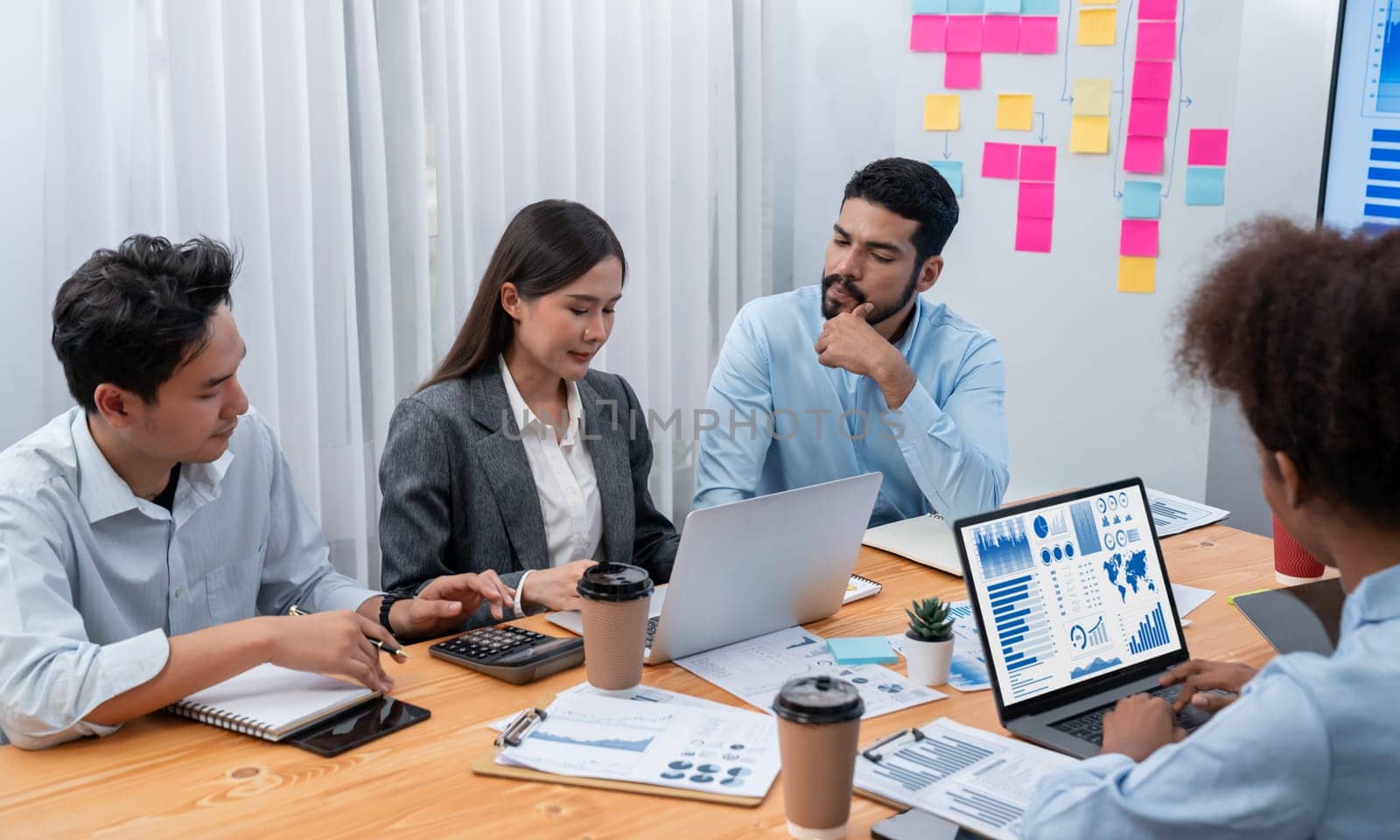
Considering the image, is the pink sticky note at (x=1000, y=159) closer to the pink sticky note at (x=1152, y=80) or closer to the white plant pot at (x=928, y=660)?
the pink sticky note at (x=1152, y=80)

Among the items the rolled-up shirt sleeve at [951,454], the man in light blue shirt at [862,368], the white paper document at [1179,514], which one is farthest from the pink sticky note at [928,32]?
the white paper document at [1179,514]

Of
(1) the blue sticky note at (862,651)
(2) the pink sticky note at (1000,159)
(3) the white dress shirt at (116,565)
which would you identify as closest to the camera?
(3) the white dress shirt at (116,565)

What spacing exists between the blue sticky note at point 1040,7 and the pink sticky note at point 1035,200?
42cm

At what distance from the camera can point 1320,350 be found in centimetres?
94

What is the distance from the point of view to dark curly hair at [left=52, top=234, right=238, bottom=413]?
149 cm

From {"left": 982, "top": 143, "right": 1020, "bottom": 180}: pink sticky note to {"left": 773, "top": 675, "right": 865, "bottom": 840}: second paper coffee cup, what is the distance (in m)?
2.32

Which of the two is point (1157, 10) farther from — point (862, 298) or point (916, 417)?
point (916, 417)

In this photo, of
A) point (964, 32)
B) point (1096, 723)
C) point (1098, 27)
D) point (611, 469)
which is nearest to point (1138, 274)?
point (1098, 27)

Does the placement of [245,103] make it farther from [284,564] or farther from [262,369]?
[284,564]

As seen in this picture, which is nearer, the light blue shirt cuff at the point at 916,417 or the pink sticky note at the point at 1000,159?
the light blue shirt cuff at the point at 916,417

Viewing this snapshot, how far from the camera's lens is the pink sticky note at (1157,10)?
9.71 ft

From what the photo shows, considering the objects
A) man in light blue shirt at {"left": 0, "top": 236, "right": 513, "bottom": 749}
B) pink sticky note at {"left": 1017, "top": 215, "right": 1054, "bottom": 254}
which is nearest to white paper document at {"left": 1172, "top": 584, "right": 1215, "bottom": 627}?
man in light blue shirt at {"left": 0, "top": 236, "right": 513, "bottom": 749}

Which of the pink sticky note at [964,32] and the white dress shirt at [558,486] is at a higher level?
the pink sticky note at [964,32]

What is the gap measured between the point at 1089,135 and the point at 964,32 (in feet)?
1.38
